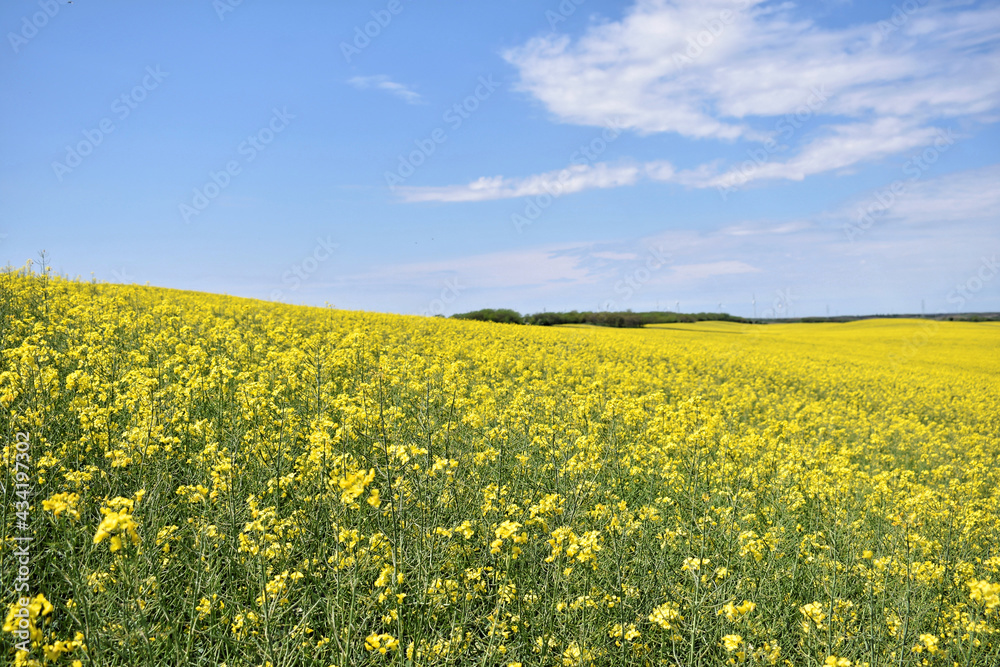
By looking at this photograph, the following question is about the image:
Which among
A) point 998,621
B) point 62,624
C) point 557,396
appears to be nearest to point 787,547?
point 998,621

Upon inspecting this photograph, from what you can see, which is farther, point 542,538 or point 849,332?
point 849,332

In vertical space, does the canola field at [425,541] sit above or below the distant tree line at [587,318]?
below

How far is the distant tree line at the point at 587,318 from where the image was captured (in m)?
39.1

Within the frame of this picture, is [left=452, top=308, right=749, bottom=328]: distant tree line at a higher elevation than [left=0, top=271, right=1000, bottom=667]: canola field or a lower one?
higher

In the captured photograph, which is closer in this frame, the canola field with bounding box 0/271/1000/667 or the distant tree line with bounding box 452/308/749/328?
the canola field with bounding box 0/271/1000/667

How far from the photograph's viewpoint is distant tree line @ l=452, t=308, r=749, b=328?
128ft

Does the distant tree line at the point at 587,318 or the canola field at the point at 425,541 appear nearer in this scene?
the canola field at the point at 425,541

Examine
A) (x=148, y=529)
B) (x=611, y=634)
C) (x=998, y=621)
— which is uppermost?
(x=148, y=529)

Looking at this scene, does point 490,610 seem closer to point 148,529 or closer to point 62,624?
point 148,529

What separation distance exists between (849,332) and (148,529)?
173ft

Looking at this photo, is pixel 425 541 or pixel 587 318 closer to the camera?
pixel 425 541

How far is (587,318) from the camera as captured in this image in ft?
153

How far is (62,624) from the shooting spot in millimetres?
2887

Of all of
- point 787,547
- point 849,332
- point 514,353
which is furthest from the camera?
point 849,332
